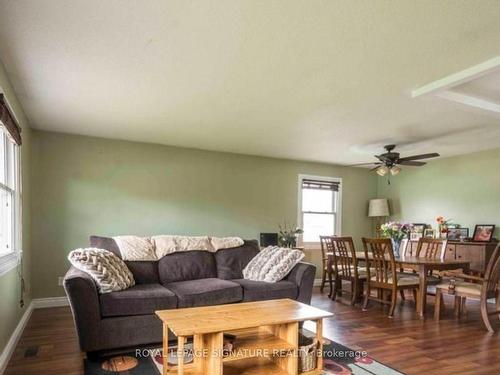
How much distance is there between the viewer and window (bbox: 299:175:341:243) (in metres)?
6.43

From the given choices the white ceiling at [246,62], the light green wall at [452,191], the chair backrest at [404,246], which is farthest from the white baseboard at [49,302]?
the light green wall at [452,191]

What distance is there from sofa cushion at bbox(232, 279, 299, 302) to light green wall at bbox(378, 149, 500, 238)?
343cm

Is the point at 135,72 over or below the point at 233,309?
over

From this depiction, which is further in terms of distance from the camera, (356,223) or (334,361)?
(356,223)

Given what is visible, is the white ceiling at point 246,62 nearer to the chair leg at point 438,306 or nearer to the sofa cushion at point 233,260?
the sofa cushion at point 233,260

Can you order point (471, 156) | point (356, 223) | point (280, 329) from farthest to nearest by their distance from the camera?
point (356, 223)
point (471, 156)
point (280, 329)


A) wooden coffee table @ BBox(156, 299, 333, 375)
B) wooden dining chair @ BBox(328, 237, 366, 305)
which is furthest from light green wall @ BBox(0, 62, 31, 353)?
wooden dining chair @ BBox(328, 237, 366, 305)

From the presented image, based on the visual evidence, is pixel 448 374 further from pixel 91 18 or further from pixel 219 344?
pixel 91 18

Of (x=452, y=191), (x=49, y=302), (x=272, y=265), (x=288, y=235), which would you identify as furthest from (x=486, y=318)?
(x=49, y=302)

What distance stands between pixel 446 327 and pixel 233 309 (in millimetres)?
2608

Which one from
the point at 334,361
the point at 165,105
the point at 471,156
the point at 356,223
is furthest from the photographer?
the point at 356,223

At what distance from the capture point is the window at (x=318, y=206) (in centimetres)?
643

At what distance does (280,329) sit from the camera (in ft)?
8.20

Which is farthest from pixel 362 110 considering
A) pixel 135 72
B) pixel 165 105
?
pixel 135 72
